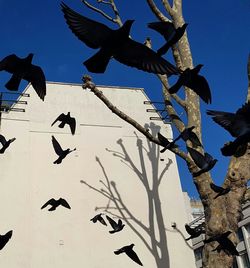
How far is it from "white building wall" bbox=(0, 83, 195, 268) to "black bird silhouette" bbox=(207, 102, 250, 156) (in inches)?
361

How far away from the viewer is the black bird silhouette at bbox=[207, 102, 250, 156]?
302 centimetres

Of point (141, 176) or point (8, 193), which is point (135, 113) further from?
point (8, 193)

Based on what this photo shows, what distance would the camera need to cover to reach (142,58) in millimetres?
3117

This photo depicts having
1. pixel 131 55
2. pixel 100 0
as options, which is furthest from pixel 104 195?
pixel 131 55

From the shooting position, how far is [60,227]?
12.2 m

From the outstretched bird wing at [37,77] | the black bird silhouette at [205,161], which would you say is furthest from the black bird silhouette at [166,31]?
the black bird silhouette at [205,161]

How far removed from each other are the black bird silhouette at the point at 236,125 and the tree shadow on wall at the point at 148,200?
31.5ft

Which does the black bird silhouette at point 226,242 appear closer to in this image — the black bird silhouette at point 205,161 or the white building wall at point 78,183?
the black bird silhouette at point 205,161

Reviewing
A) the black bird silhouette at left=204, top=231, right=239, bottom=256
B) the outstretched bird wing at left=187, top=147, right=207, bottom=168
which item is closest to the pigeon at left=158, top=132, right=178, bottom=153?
the outstretched bird wing at left=187, top=147, right=207, bottom=168

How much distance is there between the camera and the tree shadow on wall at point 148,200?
12867 millimetres

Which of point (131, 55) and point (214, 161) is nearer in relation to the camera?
point (131, 55)

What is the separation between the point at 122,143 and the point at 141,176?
1.37 metres

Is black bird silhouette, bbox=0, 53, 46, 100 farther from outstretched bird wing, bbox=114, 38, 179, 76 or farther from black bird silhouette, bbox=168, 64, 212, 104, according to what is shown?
black bird silhouette, bbox=168, 64, 212, 104

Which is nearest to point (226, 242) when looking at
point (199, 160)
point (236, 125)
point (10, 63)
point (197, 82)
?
point (199, 160)
